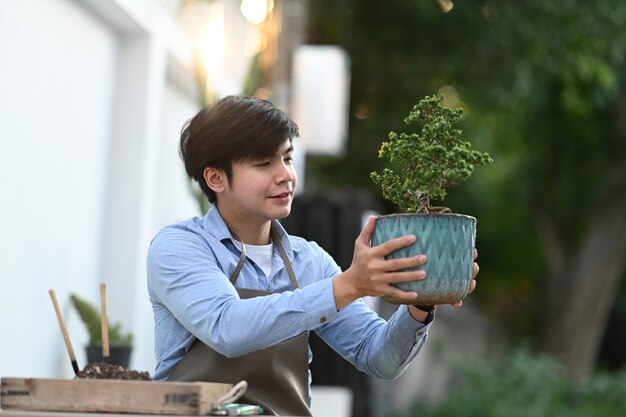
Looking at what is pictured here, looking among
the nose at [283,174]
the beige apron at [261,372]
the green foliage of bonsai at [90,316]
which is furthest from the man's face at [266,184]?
the green foliage of bonsai at [90,316]

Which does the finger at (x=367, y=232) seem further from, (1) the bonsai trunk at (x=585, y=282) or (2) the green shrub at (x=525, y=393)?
(1) the bonsai trunk at (x=585, y=282)

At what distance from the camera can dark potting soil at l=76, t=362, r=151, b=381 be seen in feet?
7.00

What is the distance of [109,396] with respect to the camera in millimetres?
1993

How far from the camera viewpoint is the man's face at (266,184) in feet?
7.88

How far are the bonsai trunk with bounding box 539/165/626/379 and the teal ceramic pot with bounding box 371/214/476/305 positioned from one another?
11294 millimetres

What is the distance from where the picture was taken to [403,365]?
2.44 metres

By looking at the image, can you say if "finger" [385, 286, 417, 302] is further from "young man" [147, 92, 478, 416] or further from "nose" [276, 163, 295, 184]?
"nose" [276, 163, 295, 184]

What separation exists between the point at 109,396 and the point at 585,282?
11838mm

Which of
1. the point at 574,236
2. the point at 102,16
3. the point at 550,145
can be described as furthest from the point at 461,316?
the point at 102,16

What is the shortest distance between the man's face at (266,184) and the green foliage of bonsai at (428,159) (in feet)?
0.74

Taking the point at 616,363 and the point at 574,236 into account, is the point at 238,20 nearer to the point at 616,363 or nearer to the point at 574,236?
the point at 574,236

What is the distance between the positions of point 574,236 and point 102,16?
11.2 metres

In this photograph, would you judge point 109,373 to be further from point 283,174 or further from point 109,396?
point 283,174

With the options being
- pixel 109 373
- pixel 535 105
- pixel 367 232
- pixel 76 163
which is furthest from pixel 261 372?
pixel 535 105
